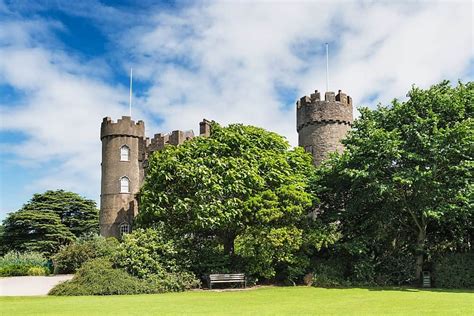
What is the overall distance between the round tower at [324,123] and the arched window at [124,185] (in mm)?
14886

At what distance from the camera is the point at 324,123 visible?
33.3 m

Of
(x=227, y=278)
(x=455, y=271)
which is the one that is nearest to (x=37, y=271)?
(x=227, y=278)

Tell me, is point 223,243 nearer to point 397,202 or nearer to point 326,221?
point 326,221

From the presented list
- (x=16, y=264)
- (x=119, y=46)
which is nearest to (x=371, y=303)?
(x=119, y=46)

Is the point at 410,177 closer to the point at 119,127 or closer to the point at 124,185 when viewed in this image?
the point at 124,185

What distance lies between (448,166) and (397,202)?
2.97 meters

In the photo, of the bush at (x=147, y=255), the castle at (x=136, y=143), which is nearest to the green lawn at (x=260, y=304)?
the bush at (x=147, y=255)

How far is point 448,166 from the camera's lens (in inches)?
749

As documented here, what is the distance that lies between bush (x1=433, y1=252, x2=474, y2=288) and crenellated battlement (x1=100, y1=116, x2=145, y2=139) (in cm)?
2646

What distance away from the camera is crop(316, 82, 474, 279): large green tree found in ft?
62.4

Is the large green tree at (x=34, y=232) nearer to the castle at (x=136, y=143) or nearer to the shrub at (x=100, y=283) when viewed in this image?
the castle at (x=136, y=143)

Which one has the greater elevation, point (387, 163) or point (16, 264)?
point (387, 163)

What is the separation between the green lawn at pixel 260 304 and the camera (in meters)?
12.0

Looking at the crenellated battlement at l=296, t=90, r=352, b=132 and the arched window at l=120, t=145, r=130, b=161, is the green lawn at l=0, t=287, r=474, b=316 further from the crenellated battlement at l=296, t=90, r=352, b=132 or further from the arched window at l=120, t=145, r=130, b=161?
the arched window at l=120, t=145, r=130, b=161
